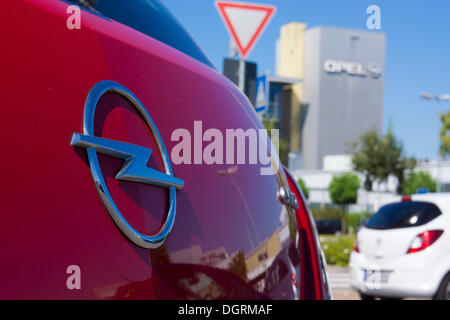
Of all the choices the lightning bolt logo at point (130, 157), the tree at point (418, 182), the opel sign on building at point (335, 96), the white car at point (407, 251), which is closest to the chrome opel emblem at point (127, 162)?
the lightning bolt logo at point (130, 157)

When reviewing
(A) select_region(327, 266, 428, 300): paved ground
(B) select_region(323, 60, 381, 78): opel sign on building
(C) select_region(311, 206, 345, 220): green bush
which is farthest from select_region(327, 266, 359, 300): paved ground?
(C) select_region(311, 206, 345, 220): green bush

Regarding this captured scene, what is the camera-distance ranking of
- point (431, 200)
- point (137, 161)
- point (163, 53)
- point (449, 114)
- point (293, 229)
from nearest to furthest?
point (137, 161), point (163, 53), point (293, 229), point (431, 200), point (449, 114)

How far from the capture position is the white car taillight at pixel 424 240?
21.5ft

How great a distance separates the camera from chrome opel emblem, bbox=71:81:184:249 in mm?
774

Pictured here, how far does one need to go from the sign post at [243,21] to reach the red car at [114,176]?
13.3ft

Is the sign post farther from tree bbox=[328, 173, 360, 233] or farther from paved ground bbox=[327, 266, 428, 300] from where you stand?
tree bbox=[328, 173, 360, 233]

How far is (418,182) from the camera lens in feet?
131

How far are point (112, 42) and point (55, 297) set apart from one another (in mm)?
418

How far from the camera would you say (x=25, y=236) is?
26.4 inches

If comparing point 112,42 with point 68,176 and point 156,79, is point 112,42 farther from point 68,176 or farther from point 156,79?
point 68,176

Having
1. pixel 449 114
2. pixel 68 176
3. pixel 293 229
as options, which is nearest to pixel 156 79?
pixel 68 176

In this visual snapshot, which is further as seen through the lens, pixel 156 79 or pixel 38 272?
pixel 156 79

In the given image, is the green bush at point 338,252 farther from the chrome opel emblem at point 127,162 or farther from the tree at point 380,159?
the tree at point 380,159

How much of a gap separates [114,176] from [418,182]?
41.4m
